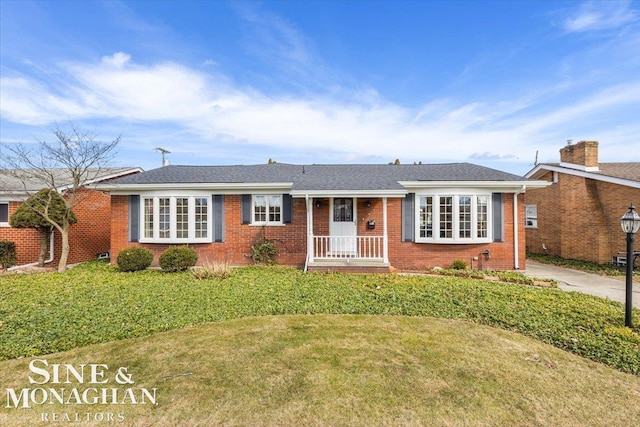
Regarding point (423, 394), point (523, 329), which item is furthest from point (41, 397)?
point (523, 329)

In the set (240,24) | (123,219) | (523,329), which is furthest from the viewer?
(240,24)

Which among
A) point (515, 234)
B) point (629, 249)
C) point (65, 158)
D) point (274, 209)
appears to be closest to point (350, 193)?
point (274, 209)

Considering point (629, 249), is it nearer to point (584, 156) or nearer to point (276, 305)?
point (276, 305)

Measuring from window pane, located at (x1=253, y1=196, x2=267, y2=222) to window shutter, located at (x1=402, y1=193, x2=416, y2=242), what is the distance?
5186 millimetres

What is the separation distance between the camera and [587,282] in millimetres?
8953

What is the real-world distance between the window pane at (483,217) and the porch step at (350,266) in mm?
3782

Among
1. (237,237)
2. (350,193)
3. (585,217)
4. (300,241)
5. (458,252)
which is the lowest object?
(458,252)

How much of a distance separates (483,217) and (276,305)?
821cm

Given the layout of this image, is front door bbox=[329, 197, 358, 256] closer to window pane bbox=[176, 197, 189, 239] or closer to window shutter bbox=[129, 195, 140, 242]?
window pane bbox=[176, 197, 189, 239]

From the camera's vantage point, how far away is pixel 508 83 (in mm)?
14234

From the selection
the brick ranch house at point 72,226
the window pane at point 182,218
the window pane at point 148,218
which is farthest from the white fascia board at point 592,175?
the brick ranch house at point 72,226

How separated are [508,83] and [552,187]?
17.9 feet

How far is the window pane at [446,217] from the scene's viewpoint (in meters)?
10.4

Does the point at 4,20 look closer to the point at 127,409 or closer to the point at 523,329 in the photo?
the point at 127,409
